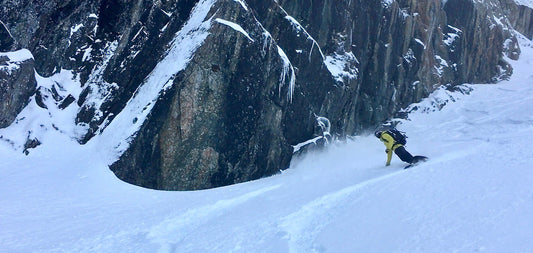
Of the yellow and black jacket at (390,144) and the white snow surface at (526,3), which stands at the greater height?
the white snow surface at (526,3)

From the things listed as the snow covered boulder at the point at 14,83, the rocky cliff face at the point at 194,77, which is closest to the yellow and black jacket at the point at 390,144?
the rocky cliff face at the point at 194,77

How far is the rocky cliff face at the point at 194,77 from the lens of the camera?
1269 cm

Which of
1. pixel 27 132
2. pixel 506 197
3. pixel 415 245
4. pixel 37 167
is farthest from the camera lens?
pixel 27 132

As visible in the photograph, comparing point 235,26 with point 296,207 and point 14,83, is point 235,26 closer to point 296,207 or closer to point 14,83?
point 296,207

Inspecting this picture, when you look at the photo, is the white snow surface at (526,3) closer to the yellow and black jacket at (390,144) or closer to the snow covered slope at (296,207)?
the snow covered slope at (296,207)

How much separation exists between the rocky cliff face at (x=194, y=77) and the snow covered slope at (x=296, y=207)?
92cm

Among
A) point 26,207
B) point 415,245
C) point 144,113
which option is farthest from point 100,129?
point 415,245

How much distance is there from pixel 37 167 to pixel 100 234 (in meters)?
4.74

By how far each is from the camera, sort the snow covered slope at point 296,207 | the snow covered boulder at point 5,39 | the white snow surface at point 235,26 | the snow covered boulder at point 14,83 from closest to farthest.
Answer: the snow covered slope at point 296,207
the snow covered boulder at point 14,83
the snow covered boulder at point 5,39
the white snow surface at point 235,26

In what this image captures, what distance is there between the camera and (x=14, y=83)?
1304 centimetres

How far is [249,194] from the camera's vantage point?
11352mm

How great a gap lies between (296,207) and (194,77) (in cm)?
543

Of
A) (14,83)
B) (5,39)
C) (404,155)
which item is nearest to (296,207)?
(404,155)

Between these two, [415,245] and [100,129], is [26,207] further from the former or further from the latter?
[415,245]
